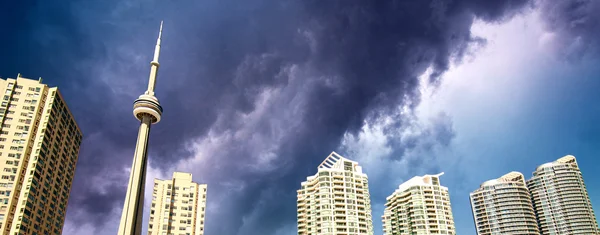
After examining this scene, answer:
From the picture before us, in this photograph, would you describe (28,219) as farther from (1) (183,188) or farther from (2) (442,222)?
(2) (442,222)

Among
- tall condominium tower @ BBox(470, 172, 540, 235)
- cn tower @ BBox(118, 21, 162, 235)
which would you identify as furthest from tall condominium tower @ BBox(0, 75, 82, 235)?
tall condominium tower @ BBox(470, 172, 540, 235)

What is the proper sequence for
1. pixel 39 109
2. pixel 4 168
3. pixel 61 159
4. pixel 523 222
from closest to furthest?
pixel 4 168 < pixel 39 109 < pixel 61 159 < pixel 523 222

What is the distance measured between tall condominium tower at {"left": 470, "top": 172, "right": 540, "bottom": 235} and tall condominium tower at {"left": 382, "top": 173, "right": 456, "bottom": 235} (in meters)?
48.7

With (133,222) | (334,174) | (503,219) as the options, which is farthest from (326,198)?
(503,219)

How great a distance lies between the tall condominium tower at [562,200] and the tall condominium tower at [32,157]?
17546 centimetres

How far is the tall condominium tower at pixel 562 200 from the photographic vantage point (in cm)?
18338

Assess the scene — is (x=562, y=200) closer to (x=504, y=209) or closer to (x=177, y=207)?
(x=504, y=209)

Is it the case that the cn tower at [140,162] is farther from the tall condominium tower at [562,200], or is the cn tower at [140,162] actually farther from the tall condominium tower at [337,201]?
the tall condominium tower at [562,200]

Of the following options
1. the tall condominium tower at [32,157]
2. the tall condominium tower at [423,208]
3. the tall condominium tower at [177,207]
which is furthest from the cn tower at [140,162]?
the tall condominium tower at [423,208]

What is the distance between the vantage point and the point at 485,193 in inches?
7534

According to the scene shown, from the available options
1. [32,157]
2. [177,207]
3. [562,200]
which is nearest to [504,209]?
[562,200]

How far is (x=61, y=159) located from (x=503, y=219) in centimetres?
15510

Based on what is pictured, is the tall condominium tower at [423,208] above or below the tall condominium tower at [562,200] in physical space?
below

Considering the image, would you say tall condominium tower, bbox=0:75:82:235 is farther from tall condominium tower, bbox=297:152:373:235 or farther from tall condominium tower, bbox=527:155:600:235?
tall condominium tower, bbox=527:155:600:235
